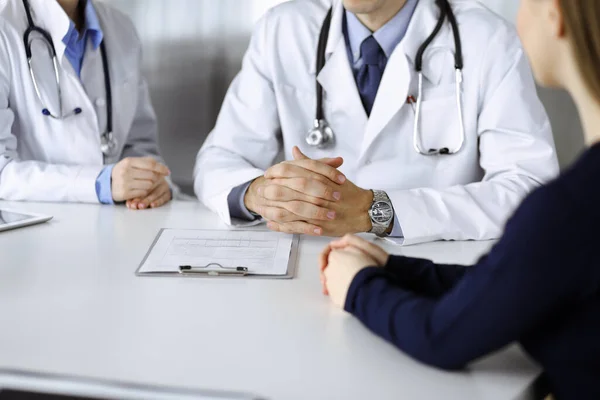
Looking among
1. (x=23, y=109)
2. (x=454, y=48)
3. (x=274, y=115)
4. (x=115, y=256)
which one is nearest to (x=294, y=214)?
(x=115, y=256)

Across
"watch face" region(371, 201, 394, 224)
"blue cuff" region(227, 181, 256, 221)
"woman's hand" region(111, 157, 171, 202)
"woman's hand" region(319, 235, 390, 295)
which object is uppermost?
"woman's hand" region(319, 235, 390, 295)

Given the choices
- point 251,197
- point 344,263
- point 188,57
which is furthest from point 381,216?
point 188,57

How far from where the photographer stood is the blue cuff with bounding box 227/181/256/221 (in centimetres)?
142

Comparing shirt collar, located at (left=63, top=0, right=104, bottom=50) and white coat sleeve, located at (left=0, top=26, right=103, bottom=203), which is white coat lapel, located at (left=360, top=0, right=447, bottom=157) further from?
shirt collar, located at (left=63, top=0, right=104, bottom=50)

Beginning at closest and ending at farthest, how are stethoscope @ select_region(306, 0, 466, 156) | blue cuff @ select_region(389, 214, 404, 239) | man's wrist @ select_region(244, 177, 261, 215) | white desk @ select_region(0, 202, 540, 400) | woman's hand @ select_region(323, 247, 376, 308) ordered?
1. white desk @ select_region(0, 202, 540, 400)
2. woman's hand @ select_region(323, 247, 376, 308)
3. blue cuff @ select_region(389, 214, 404, 239)
4. man's wrist @ select_region(244, 177, 261, 215)
5. stethoscope @ select_region(306, 0, 466, 156)

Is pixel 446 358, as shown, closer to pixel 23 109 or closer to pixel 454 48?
pixel 454 48

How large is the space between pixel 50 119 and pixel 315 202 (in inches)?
32.2

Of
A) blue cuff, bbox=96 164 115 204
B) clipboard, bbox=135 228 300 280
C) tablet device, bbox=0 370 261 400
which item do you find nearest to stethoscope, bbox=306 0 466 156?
blue cuff, bbox=96 164 115 204

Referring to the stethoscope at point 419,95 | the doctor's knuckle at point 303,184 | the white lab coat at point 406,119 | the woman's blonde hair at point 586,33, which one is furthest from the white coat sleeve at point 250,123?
the woman's blonde hair at point 586,33

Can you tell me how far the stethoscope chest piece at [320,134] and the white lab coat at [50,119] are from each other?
490mm

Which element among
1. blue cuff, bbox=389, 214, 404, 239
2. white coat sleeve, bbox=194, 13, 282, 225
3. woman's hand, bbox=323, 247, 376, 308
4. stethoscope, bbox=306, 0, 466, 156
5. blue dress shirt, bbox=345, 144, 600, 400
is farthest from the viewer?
white coat sleeve, bbox=194, 13, 282, 225

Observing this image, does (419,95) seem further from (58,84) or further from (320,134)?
(58,84)

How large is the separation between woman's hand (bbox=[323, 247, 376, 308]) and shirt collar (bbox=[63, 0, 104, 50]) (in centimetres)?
111

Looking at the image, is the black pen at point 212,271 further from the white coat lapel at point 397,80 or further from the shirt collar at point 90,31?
the shirt collar at point 90,31
